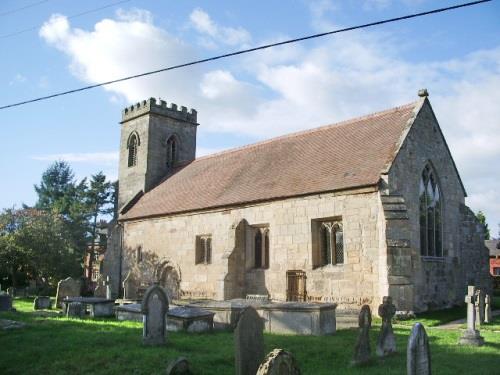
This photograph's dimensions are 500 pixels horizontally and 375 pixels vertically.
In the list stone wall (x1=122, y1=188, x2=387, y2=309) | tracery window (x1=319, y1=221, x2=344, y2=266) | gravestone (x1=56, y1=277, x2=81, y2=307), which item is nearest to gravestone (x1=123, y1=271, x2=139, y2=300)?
stone wall (x1=122, y1=188, x2=387, y2=309)

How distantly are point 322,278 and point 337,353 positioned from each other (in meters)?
8.42

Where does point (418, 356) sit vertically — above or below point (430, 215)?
below

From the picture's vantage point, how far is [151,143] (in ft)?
106

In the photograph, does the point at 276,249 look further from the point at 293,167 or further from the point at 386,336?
the point at 386,336

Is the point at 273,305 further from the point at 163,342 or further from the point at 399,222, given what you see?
the point at 399,222

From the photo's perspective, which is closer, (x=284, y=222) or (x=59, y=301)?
(x=284, y=222)

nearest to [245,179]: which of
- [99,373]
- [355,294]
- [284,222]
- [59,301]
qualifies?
[284,222]

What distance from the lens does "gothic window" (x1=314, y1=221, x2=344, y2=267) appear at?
61.5 ft

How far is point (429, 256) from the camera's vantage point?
19.8 meters

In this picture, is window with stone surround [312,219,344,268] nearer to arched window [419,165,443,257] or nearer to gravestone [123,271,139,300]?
arched window [419,165,443,257]

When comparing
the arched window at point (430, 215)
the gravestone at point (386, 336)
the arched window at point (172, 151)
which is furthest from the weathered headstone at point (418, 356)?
the arched window at point (172, 151)

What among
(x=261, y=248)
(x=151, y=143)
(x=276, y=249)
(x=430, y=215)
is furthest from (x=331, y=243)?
(x=151, y=143)

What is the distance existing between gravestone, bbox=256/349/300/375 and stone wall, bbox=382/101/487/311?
11.4 m

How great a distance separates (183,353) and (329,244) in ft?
34.4
